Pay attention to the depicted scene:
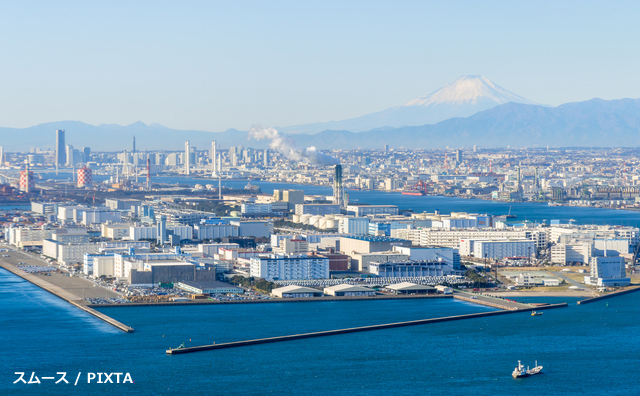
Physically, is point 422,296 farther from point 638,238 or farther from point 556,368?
point 638,238

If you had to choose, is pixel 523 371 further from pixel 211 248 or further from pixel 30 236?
pixel 30 236

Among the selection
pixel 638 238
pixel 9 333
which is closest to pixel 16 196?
pixel 638 238

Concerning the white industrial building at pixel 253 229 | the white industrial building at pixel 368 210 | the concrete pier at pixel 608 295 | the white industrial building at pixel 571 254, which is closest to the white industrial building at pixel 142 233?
the white industrial building at pixel 253 229

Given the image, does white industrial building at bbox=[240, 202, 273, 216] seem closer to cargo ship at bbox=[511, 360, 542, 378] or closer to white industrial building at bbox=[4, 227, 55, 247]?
white industrial building at bbox=[4, 227, 55, 247]

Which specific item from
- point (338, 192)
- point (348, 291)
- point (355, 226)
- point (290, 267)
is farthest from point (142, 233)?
point (338, 192)

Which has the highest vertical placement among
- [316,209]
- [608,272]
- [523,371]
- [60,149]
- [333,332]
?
[60,149]

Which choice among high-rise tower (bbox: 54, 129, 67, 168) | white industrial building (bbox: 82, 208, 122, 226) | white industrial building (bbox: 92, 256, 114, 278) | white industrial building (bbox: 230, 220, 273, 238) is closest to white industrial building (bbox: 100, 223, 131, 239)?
white industrial building (bbox: 230, 220, 273, 238)
